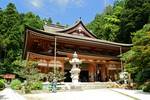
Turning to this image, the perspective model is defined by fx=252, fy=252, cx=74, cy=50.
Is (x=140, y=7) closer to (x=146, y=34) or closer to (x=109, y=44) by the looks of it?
(x=109, y=44)

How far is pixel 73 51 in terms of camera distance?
3038 centimetres

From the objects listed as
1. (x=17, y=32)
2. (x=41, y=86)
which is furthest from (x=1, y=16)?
(x=41, y=86)

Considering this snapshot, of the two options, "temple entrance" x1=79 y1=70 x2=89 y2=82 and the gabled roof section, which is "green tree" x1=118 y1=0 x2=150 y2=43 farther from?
"temple entrance" x1=79 y1=70 x2=89 y2=82

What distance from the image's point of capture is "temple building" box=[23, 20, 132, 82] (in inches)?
1073

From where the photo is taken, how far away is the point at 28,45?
99.9 ft

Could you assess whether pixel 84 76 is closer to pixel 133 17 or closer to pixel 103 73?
pixel 103 73

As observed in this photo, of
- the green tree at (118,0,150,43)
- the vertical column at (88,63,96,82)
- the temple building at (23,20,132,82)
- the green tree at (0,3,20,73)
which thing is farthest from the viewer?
the green tree at (0,3,20,73)

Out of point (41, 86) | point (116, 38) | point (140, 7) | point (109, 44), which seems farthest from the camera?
point (116, 38)

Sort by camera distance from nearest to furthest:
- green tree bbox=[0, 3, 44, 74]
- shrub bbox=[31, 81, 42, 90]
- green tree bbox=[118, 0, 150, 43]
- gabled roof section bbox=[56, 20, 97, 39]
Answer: shrub bbox=[31, 81, 42, 90] → gabled roof section bbox=[56, 20, 97, 39] → green tree bbox=[118, 0, 150, 43] → green tree bbox=[0, 3, 44, 74]

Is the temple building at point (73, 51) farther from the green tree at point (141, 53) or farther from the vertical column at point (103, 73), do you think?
the green tree at point (141, 53)

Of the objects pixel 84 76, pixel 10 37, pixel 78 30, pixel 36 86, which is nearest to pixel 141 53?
pixel 36 86

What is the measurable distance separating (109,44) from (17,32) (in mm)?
27389

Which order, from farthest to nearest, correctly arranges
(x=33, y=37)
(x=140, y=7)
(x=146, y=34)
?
(x=140, y=7) → (x=33, y=37) → (x=146, y=34)

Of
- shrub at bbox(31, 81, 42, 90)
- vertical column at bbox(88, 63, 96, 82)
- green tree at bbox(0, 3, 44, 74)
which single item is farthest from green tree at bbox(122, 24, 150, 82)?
green tree at bbox(0, 3, 44, 74)
